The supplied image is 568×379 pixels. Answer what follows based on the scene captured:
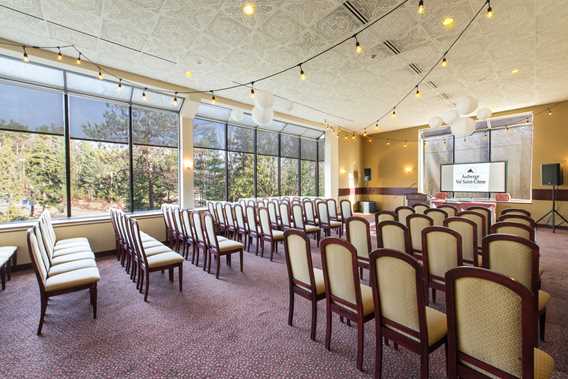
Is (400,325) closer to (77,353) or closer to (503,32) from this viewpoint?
(77,353)

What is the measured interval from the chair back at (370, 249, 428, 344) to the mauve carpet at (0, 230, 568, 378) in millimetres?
523

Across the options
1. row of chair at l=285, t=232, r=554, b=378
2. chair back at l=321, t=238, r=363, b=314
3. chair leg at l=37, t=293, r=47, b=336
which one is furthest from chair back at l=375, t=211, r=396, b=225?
chair leg at l=37, t=293, r=47, b=336

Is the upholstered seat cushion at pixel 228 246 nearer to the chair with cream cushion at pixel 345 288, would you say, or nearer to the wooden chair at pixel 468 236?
the chair with cream cushion at pixel 345 288

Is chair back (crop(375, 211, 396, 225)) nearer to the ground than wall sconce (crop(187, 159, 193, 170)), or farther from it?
nearer to the ground

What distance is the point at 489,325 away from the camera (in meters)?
1.34

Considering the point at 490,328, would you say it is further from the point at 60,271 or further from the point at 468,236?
the point at 60,271

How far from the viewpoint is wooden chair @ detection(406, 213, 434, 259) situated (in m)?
3.40

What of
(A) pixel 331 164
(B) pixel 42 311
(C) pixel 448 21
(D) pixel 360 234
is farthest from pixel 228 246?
(A) pixel 331 164

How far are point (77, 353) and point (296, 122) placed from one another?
848 cm

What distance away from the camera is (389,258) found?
1.68 m

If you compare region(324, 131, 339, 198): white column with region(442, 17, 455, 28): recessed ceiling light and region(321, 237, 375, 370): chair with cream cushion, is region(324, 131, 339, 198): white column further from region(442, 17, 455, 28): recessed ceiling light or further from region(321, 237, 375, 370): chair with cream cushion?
region(321, 237, 375, 370): chair with cream cushion

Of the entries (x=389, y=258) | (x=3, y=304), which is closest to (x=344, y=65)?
(x=389, y=258)

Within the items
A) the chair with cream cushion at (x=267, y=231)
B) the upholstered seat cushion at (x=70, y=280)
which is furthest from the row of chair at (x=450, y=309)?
the chair with cream cushion at (x=267, y=231)

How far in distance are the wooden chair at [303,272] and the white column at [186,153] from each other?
4909mm
